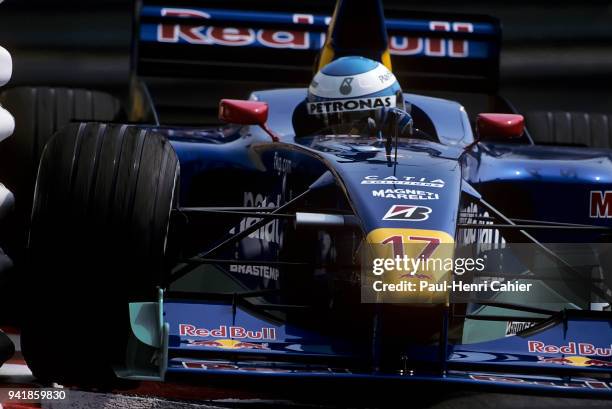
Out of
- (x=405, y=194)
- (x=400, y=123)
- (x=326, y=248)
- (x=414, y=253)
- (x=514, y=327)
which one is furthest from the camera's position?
(x=400, y=123)

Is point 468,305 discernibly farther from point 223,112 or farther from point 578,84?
point 578,84

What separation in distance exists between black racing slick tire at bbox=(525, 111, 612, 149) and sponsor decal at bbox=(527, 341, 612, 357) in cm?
308

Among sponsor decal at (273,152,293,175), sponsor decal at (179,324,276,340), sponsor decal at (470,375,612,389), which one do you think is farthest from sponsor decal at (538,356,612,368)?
sponsor decal at (273,152,293,175)

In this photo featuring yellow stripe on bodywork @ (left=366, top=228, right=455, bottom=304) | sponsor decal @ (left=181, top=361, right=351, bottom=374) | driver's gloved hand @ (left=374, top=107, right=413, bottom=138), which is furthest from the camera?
driver's gloved hand @ (left=374, top=107, right=413, bottom=138)

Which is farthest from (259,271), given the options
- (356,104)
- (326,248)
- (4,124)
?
(4,124)

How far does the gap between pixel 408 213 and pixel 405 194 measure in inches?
4.9

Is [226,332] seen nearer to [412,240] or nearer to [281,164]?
[412,240]

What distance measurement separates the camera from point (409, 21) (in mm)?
7332

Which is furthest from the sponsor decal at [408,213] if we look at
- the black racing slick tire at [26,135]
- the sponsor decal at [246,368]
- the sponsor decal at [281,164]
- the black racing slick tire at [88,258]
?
the black racing slick tire at [26,135]

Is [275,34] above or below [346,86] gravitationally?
above

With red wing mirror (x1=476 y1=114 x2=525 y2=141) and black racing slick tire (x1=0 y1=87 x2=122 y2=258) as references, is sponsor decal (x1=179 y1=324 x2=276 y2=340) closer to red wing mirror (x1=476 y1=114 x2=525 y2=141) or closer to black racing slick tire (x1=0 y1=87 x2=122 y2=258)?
red wing mirror (x1=476 y1=114 x2=525 y2=141)

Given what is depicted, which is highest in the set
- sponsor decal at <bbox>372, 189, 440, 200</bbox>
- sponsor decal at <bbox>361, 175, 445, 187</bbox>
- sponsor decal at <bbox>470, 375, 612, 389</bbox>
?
sponsor decal at <bbox>361, 175, 445, 187</bbox>

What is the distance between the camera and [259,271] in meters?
5.05

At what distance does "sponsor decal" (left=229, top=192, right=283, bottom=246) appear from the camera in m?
4.89
